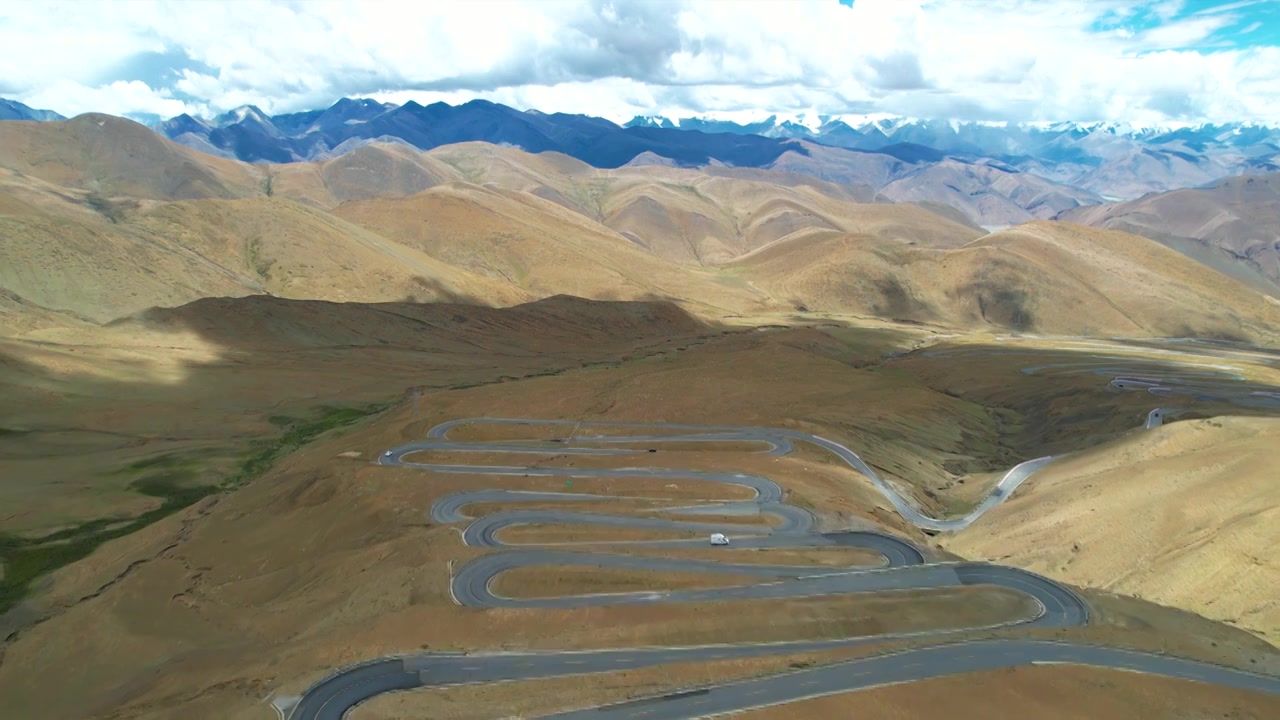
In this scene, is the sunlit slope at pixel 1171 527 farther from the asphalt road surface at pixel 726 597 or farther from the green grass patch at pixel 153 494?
the green grass patch at pixel 153 494

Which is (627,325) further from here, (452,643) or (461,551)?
(452,643)

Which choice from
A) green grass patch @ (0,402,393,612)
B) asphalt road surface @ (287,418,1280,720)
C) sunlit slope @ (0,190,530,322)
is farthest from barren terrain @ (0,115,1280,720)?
sunlit slope @ (0,190,530,322)

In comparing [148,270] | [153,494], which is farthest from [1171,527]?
[148,270]

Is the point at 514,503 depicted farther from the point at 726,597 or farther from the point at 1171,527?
the point at 1171,527

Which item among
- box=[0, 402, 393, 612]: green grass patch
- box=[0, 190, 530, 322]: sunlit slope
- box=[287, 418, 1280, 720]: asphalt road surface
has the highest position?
box=[0, 190, 530, 322]: sunlit slope

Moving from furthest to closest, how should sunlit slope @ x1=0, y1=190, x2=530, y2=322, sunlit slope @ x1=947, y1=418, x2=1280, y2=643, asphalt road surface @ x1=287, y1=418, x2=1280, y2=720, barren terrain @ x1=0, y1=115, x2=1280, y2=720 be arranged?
sunlit slope @ x1=0, y1=190, x2=530, y2=322 → sunlit slope @ x1=947, y1=418, x2=1280, y2=643 → barren terrain @ x1=0, y1=115, x2=1280, y2=720 → asphalt road surface @ x1=287, y1=418, x2=1280, y2=720

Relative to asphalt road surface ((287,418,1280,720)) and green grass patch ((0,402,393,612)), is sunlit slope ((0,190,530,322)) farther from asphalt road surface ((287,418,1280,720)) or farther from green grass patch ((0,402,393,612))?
asphalt road surface ((287,418,1280,720))

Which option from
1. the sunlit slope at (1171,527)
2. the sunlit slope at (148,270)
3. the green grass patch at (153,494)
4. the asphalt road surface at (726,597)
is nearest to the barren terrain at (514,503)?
the sunlit slope at (1171,527)

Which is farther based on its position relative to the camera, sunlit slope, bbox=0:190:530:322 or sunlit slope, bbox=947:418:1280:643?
sunlit slope, bbox=0:190:530:322
